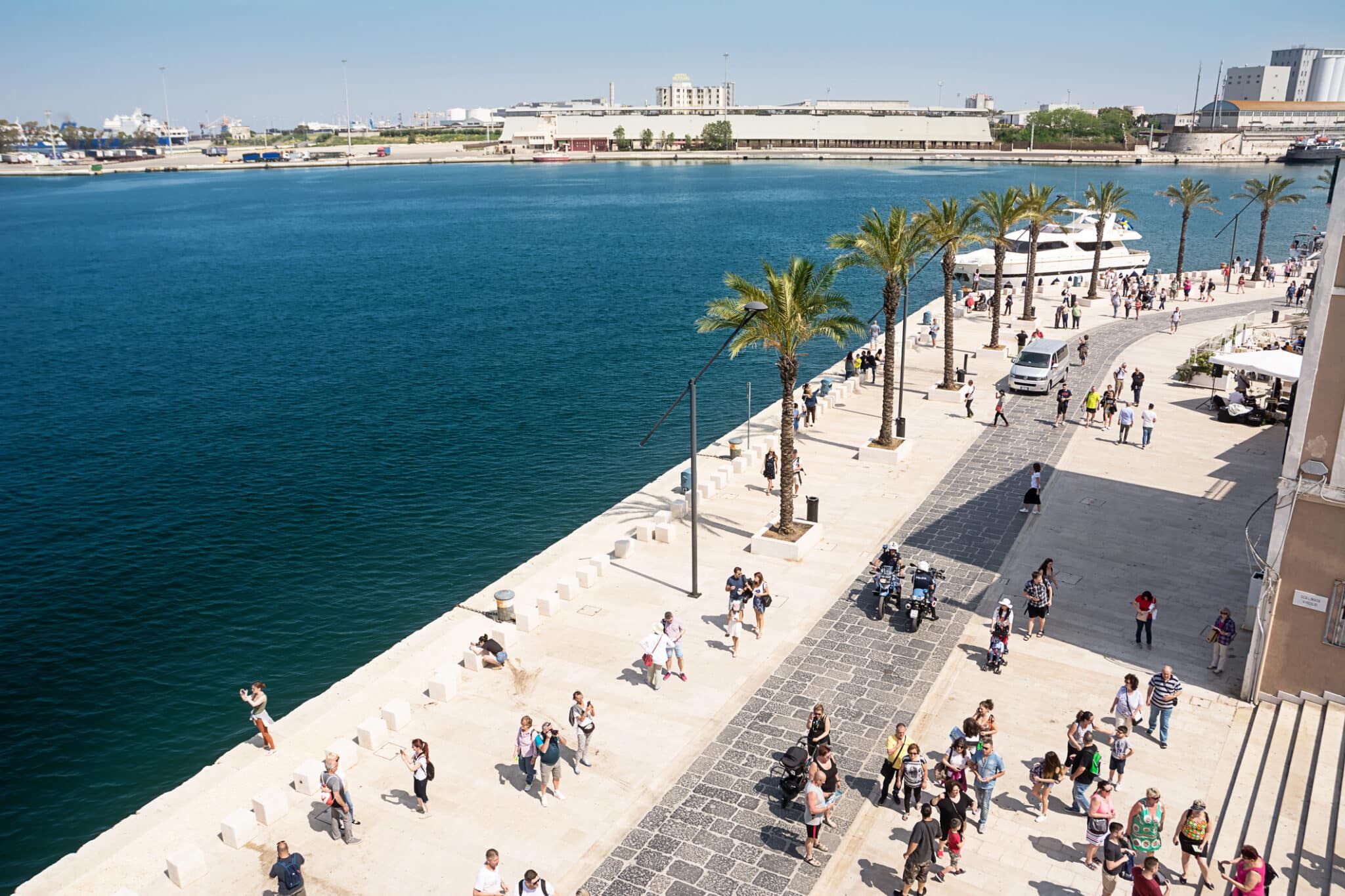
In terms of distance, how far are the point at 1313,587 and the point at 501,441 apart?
1209 inches

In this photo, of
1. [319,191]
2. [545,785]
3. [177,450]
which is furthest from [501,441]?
[319,191]

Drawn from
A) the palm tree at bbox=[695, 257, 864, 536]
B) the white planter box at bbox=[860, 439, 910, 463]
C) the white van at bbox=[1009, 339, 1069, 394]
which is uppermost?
the palm tree at bbox=[695, 257, 864, 536]

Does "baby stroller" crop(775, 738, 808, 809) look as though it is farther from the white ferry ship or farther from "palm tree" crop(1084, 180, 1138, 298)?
the white ferry ship

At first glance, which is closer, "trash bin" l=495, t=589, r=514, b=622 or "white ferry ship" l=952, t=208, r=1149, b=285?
"trash bin" l=495, t=589, r=514, b=622

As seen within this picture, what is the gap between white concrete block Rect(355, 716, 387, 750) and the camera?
17.1 metres

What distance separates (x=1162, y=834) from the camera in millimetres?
14305

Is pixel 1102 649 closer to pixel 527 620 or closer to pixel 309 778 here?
pixel 527 620

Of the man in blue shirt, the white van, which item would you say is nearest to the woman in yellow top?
the man in blue shirt

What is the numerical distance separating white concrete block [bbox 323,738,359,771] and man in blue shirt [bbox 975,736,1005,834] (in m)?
10.6

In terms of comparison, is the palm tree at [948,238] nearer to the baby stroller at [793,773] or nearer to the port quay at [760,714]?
the port quay at [760,714]

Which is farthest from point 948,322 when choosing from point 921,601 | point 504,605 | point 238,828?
A: point 238,828

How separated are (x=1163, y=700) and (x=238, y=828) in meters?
15.6

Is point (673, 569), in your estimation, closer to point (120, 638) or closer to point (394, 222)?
point (120, 638)

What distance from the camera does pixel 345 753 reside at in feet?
54.1
